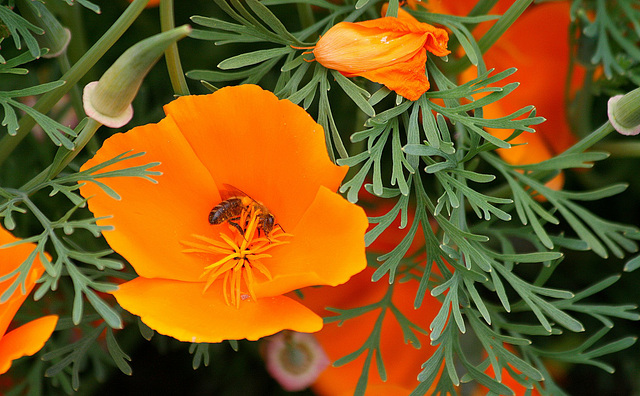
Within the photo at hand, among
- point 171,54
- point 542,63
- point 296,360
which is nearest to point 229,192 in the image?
point 171,54

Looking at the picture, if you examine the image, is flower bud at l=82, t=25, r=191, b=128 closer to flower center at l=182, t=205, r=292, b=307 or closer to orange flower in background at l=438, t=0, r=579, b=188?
flower center at l=182, t=205, r=292, b=307

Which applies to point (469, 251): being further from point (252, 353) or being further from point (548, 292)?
point (252, 353)

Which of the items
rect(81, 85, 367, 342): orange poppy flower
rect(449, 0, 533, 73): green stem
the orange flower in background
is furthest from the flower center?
the orange flower in background

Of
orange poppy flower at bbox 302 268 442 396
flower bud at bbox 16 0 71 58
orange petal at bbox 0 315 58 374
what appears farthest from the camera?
orange poppy flower at bbox 302 268 442 396

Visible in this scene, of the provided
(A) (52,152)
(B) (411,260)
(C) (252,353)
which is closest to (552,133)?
(B) (411,260)

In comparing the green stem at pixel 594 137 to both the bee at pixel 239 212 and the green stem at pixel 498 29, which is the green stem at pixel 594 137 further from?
the bee at pixel 239 212

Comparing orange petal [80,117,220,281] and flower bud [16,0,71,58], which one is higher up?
flower bud [16,0,71,58]
